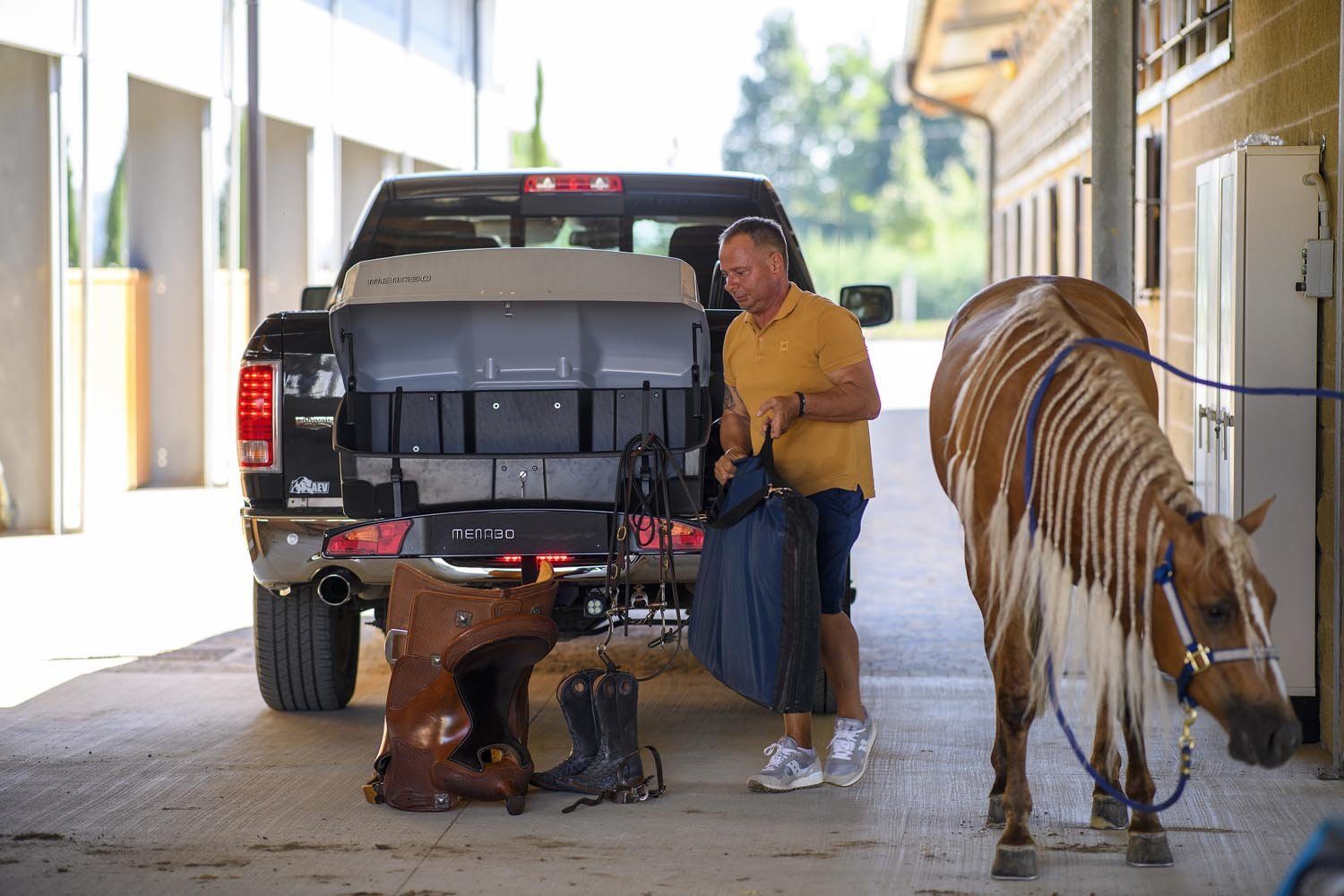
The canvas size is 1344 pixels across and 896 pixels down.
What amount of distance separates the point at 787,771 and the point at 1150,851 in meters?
1.28

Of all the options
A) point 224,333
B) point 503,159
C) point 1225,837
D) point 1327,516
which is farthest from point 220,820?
point 503,159

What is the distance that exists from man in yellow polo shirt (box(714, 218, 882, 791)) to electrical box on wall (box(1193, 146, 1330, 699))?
1439 mm

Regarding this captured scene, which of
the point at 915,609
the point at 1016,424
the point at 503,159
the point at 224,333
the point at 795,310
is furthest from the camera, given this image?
the point at 503,159

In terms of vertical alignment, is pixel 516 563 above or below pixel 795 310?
below

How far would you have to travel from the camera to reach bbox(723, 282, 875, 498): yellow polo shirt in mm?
5652

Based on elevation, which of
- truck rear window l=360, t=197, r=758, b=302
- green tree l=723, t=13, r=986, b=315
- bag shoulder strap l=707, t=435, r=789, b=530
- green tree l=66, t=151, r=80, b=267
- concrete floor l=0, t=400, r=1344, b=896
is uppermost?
green tree l=723, t=13, r=986, b=315

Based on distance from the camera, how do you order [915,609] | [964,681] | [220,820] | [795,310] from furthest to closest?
[915,609] < [964,681] < [795,310] < [220,820]

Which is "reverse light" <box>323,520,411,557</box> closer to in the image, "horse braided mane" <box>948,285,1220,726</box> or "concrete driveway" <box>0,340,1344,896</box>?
"concrete driveway" <box>0,340,1344,896</box>

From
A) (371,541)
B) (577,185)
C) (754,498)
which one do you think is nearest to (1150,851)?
(754,498)

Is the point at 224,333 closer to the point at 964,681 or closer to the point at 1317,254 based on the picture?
the point at 964,681

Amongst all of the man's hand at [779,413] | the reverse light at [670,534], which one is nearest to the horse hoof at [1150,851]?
the man's hand at [779,413]

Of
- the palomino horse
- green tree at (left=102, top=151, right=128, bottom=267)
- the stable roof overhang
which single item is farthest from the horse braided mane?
the stable roof overhang

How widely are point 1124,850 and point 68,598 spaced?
6.69 metres

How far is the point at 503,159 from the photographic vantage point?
29.5 meters
